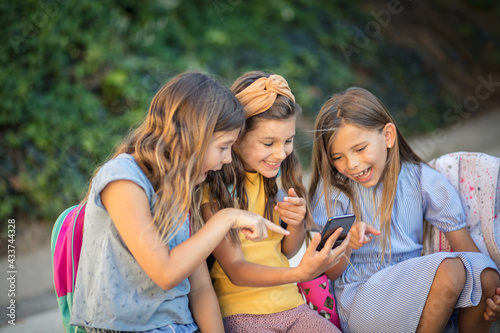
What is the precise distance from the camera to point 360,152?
8.27 feet

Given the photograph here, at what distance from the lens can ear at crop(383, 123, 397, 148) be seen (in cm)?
260

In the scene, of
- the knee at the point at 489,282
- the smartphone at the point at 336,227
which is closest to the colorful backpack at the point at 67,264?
the smartphone at the point at 336,227

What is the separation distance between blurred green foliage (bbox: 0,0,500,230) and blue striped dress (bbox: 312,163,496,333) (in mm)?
636

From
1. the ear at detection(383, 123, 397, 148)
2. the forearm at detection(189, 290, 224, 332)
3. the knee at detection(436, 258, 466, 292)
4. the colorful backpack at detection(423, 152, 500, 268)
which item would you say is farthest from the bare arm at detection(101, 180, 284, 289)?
the colorful backpack at detection(423, 152, 500, 268)

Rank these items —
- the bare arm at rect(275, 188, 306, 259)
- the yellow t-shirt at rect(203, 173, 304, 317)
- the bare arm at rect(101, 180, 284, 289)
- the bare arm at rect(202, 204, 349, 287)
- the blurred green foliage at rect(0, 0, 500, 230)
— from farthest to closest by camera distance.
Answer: the blurred green foliage at rect(0, 0, 500, 230) < the yellow t-shirt at rect(203, 173, 304, 317) < the bare arm at rect(275, 188, 306, 259) < the bare arm at rect(202, 204, 349, 287) < the bare arm at rect(101, 180, 284, 289)

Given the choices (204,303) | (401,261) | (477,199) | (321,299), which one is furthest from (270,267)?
(477,199)

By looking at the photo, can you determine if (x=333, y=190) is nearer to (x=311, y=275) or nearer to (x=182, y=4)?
(x=311, y=275)

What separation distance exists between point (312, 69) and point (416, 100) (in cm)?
185

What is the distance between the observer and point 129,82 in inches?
237

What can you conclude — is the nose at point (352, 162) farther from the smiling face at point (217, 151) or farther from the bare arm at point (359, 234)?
the smiling face at point (217, 151)

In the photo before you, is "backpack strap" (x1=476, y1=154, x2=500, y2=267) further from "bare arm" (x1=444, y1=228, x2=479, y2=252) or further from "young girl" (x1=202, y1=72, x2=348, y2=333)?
"young girl" (x1=202, y1=72, x2=348, y2=333)

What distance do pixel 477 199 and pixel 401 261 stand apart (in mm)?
531

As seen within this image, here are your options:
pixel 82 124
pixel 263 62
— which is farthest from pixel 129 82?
pixel 263 62

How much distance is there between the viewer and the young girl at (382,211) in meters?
2.29
